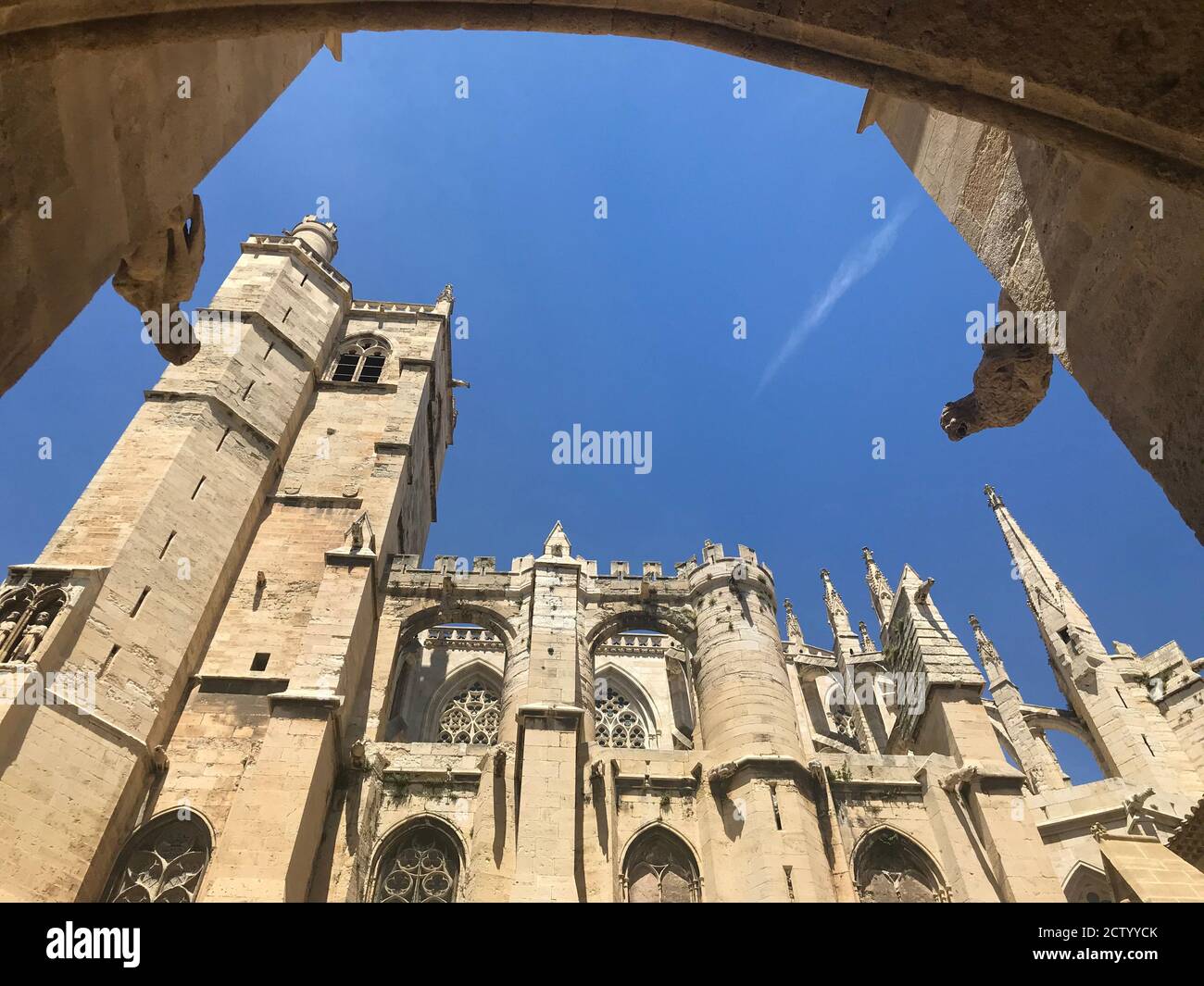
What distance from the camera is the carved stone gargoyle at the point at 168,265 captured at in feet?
11.9

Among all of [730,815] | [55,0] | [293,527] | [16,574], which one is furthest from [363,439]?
[55,0]

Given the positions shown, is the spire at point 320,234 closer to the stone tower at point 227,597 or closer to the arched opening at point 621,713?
the stone tower at point 227,597

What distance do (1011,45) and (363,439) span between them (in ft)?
60.4

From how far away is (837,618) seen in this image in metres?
26.8

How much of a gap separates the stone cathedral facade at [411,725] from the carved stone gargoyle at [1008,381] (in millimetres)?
6310

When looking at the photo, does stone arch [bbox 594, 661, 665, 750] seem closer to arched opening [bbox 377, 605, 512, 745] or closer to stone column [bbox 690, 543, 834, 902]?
arched opening [bbox 377, 605, 512, 745]

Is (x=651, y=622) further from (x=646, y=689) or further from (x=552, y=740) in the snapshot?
(x=646, y=689)

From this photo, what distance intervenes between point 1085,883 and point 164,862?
55.2ft

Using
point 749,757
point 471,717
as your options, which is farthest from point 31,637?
point 749,757

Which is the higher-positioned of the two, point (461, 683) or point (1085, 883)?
point (461, 683)

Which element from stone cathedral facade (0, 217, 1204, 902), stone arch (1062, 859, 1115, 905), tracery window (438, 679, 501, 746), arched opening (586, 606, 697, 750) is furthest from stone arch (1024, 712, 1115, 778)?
tracery window (438, 679, 501, 746)

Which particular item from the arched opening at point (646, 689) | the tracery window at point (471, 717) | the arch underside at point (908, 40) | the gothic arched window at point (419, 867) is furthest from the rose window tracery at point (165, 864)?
the arch underside at point (908, 40)

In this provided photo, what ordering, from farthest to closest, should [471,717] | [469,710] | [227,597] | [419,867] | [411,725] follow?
1. [469,710]
2. [471,717]
3. [411,725]
4. [227,597]
5. [419,867]
